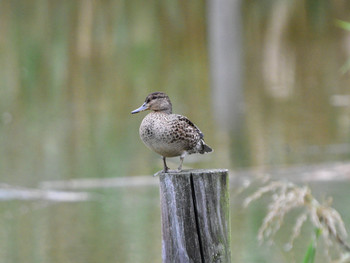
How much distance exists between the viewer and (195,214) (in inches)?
160

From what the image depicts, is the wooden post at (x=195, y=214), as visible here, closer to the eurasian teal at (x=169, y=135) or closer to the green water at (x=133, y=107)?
the eurasian teal at (x=169, y=135)

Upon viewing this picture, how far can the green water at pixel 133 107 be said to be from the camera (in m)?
7.99

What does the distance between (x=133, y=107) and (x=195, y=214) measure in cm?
957

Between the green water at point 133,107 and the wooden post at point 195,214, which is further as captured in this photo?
the green water at point 133,107

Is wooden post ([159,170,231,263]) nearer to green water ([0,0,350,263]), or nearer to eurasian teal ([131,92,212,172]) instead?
eurasian teal ([131,92,212,172])

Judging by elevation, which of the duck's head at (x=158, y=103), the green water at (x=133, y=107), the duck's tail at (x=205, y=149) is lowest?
the duck's tail at (x=205, y=149)

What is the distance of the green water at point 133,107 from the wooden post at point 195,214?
1277mm

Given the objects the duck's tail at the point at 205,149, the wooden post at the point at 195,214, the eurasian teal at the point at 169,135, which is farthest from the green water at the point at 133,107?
the wooden post at the point at 195,214

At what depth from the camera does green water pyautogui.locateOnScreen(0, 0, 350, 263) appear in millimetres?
7992

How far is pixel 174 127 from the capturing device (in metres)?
4.41

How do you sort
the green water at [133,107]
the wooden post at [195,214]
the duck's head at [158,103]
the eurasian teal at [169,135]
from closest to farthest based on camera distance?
the wooden post at [195,214] < the eurasian teal at [169,135] < the duck's head at [158,103] < the green water at [133,107]

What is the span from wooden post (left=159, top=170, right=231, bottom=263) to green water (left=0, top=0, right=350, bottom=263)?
128cm

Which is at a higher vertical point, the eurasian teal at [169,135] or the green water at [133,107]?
the green water at [133,107]

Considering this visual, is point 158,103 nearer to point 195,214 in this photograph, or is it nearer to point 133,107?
point 195,214
